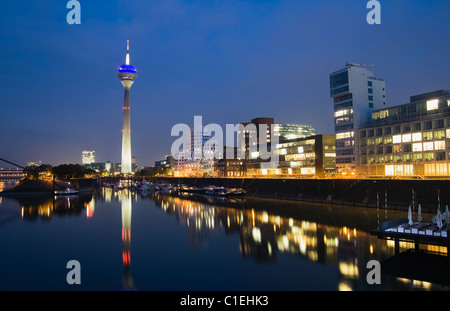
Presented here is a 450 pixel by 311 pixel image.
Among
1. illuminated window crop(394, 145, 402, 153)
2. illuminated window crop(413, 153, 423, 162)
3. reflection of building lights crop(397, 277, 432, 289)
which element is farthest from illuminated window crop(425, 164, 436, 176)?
reflection of building lights crop(397, 277, 432, 289)

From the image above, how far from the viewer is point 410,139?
3024 inches

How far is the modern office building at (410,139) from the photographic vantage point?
233ft

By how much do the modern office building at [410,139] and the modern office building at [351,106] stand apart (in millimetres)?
3128

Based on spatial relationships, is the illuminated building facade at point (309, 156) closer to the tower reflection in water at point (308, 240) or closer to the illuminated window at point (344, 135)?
the illuminated window at point (344, 135)

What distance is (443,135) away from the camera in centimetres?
7031

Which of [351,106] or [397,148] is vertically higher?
[351,106]

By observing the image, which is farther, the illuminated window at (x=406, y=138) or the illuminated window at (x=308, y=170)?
the illuminated window at (x=308, y=170)

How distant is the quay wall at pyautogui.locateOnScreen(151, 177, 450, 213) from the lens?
49.1 meters

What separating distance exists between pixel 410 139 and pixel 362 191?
25.7m

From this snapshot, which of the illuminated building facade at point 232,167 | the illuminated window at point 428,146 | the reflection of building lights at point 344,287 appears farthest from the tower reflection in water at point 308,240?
the illuminated building facade at point 232,167

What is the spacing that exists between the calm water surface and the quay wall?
5707mm

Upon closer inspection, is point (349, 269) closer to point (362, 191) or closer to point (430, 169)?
point (362, 191)

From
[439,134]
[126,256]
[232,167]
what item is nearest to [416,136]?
[439,134]

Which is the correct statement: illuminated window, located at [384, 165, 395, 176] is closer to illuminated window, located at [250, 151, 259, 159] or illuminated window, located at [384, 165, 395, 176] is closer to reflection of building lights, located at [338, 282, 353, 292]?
reflection of building lights, located at [338, 282, 353, 292]
